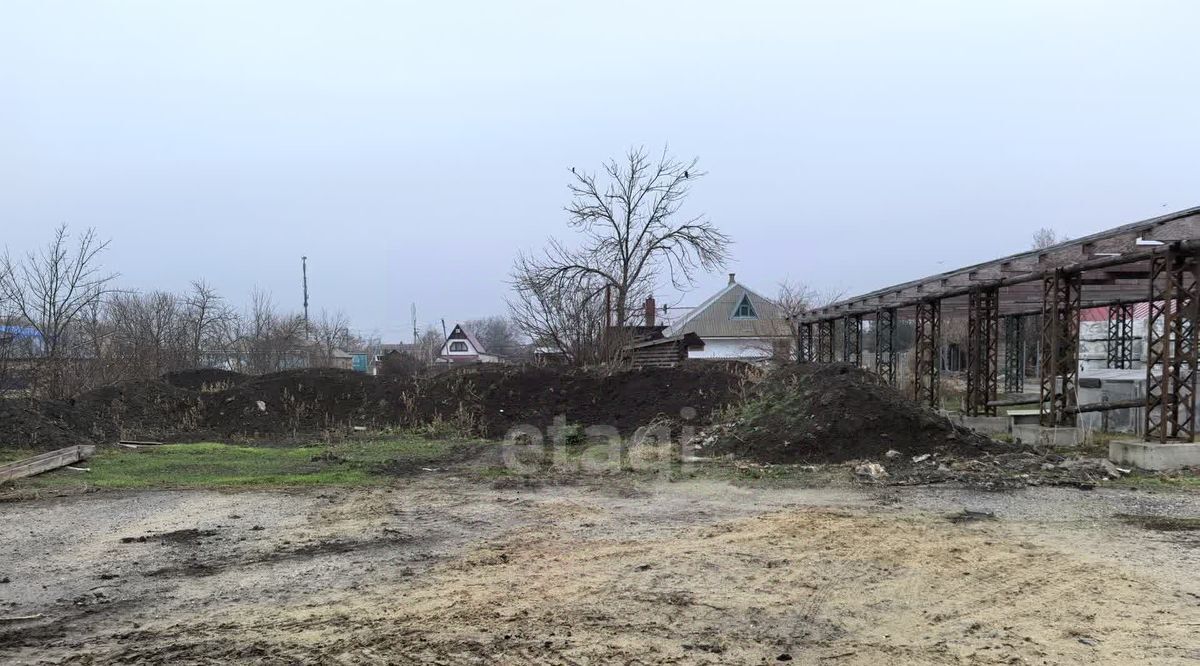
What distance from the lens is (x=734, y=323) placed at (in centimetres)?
5766

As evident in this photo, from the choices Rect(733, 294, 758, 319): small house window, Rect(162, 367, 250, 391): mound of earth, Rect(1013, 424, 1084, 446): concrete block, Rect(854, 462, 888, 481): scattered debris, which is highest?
Rect(733, 294, 758, 319): small house window

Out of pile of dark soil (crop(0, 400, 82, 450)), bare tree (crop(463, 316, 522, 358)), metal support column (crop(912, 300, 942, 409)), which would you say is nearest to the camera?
pile of dark soil (crop(0, 400, 82, 450))

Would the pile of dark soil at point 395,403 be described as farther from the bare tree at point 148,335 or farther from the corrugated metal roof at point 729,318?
the corrugated metal roof at point 729,318

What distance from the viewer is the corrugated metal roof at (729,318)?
56406mm

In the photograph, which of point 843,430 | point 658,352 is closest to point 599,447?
point 843,430

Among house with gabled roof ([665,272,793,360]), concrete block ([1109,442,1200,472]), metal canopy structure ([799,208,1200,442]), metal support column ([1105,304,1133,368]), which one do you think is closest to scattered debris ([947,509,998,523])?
concrete block ([1109,442,1200,472])

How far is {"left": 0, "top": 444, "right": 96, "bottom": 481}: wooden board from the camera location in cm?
1088

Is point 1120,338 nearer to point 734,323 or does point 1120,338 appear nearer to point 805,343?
point 805,343

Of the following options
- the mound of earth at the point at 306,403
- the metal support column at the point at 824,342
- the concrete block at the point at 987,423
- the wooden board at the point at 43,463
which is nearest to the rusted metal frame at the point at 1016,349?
the metal support column at the point at 824,342

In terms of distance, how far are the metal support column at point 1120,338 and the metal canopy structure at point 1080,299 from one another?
0.10m

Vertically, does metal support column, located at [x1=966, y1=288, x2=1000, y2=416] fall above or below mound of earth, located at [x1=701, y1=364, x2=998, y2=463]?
above

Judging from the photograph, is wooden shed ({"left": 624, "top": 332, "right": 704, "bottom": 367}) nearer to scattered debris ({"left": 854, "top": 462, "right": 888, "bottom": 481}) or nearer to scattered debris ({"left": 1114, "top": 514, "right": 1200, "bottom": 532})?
scattered debris ({"left": 854, "top": 462, "right": 888, "bottom": 481})

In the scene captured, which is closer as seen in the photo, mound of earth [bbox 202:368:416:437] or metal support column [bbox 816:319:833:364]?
mound of earth [bbox 202:368:416:437]

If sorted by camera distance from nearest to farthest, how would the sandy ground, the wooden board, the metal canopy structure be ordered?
1. the sandy ground
2. the wooden board
3. the metal canopy structure
